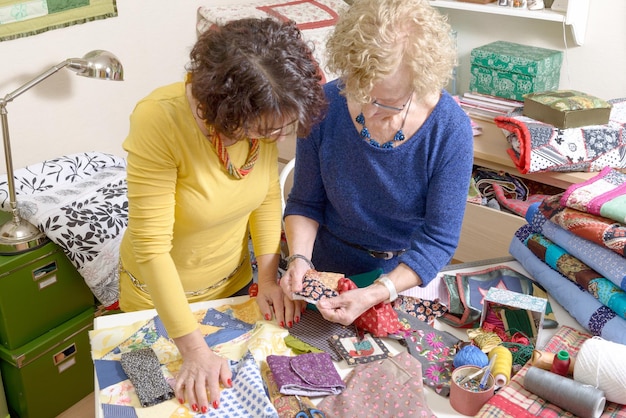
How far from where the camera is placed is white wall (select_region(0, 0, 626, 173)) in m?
2.38

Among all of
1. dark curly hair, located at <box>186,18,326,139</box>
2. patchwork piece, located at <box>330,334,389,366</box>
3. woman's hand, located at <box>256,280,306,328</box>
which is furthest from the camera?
woman's hand, located at <box>256,280,306,328</box>

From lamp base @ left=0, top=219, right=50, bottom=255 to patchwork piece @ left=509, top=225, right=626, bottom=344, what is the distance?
142cm

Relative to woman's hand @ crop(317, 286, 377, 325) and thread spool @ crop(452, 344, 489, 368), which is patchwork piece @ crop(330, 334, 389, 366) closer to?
woman's hand @ crop(317, 286, 377, 325)

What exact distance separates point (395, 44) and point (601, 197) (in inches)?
22.5

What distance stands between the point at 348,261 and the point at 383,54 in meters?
0.55

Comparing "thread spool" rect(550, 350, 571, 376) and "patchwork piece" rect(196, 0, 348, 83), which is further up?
"patchwork piece" rect(196, 0, 348, 83)

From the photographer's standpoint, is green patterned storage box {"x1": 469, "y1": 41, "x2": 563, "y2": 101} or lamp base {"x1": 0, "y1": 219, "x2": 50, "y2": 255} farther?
green patterned storage box {"x1": 469, "y1": 41, "x2": 563, "y2": 101}

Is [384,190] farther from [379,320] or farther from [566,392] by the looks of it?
[566,392]

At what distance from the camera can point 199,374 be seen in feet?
4.10

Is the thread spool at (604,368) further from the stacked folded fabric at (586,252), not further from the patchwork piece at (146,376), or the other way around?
the patchwork piece at (146,376)

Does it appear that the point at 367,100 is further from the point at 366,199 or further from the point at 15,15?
the point at 15,15

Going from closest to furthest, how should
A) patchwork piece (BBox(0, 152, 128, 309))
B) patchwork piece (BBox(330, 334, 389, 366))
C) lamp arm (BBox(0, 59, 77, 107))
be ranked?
patchwork piece (BBox(330, 334, 389, 366)) → lamp arm (BBox(0, 59, 77, 107)) → patchwork piece (BBox(0, 152, 128, 309))

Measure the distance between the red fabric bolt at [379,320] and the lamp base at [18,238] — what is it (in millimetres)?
1143

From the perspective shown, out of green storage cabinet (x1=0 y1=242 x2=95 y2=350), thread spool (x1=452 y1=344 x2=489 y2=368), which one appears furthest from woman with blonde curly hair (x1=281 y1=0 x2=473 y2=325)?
green storage cabinet (x1=0 y1=242 x2=95 y2=350)
